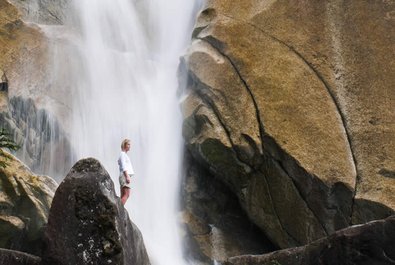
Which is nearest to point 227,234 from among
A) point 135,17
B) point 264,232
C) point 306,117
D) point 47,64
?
point 264,232

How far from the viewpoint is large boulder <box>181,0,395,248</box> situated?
55.9 feet

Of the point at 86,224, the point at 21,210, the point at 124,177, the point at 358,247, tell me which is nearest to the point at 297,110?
the point at 124,177

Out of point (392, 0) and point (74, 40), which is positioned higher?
point (74, 40)

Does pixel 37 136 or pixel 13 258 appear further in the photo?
pixel 37 136

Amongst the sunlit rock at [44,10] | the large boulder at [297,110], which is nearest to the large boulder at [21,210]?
the large boulder at [297,110]

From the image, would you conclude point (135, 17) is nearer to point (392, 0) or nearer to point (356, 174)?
point (392, 0)

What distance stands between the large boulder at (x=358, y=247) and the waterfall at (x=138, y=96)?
5.71 m

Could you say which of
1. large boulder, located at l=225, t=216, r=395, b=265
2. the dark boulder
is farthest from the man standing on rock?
large boulder, located at l=225, t=216, r=395, b=265

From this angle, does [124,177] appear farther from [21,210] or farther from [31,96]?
[31,96]

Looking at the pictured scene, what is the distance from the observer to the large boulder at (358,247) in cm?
1057

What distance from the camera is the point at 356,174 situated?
55.8 ft

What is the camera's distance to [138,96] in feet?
73.5

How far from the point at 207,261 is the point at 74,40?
10.6 m

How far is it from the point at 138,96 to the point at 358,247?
13081 mm
